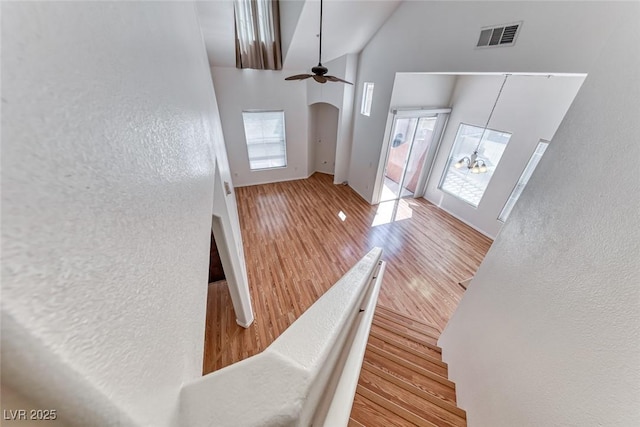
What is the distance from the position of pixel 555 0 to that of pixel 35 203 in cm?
354

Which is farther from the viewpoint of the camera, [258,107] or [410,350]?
[258,107]

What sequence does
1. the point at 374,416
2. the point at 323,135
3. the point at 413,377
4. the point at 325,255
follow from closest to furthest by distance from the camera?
1. the point at 374,416
2. the point at 413,377
3. the point at 325,255
4. the point at 323,135

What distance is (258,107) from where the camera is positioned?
18.8ft

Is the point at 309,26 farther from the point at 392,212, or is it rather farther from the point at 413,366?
the point at 413,366

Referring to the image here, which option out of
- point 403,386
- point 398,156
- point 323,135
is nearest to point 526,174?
point 398,156

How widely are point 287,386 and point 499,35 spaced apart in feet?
12.1

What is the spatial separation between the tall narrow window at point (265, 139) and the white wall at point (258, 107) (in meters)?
0.13

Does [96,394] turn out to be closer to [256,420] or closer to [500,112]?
[256,420]

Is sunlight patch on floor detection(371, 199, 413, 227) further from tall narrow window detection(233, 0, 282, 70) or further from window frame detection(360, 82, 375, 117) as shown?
tall narrow window detection(233, 0, 282, 70)

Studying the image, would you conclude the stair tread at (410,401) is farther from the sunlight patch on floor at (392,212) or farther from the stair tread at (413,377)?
the sunlight patch on floor at (392,212)

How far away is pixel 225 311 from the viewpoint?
125 inches

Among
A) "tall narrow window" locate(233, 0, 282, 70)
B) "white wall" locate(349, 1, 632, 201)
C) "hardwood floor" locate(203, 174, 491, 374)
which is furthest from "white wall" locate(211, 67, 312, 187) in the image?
"white wall" locate(349, 1, 632, 201)

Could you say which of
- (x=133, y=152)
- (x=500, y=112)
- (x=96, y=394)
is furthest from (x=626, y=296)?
(x=500, y=112)

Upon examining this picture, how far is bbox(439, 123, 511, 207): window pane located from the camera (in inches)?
176
